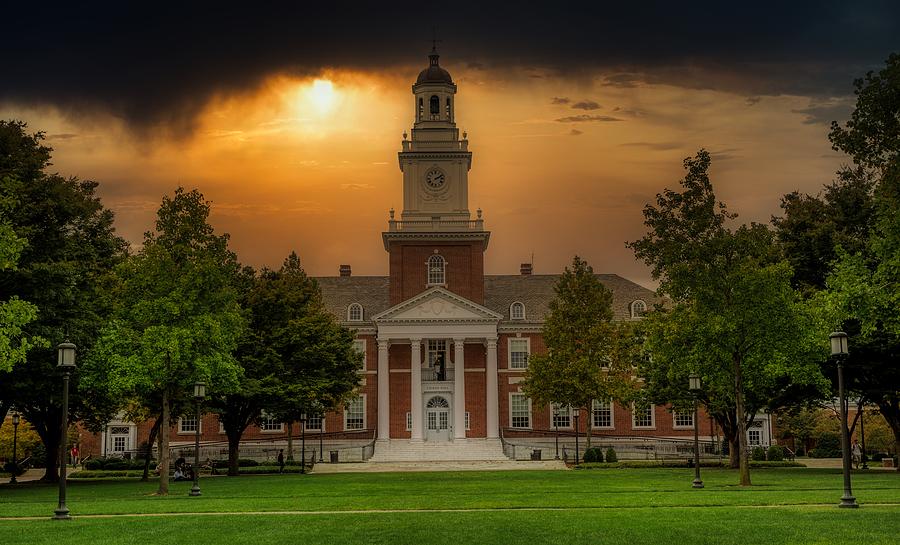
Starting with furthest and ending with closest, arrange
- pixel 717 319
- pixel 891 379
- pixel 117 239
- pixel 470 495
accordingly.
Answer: pixel 117 239
pixel 891 379
pixel 717 319
pixel 470 495

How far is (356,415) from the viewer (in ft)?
254

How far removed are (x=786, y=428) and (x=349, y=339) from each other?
1447 inches

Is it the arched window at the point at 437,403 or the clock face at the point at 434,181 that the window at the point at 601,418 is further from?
the clock face at the point at 434,181

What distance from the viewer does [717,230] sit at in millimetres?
33781

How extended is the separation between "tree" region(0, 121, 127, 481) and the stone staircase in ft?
83.8

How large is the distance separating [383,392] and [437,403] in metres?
3.88

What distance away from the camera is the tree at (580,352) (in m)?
61.7

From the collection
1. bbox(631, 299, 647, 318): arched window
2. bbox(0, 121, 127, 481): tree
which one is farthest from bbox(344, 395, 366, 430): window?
bbox(0, 121, 127, 481): tree

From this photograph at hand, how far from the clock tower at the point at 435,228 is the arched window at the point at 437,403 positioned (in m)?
7.19

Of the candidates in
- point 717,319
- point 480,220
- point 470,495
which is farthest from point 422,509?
point 480,220

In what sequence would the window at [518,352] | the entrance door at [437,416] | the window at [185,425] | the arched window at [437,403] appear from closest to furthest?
1. the entrance door at [437,416]
2. the arched window at [437,403]
3. the window at [185,425]
4. the window at [518,352]

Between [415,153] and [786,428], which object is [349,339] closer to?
[415,153]

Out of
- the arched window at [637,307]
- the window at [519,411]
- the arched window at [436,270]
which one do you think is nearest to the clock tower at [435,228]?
the arched window at [436,270]

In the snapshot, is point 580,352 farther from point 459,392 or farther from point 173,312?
point 173,312
